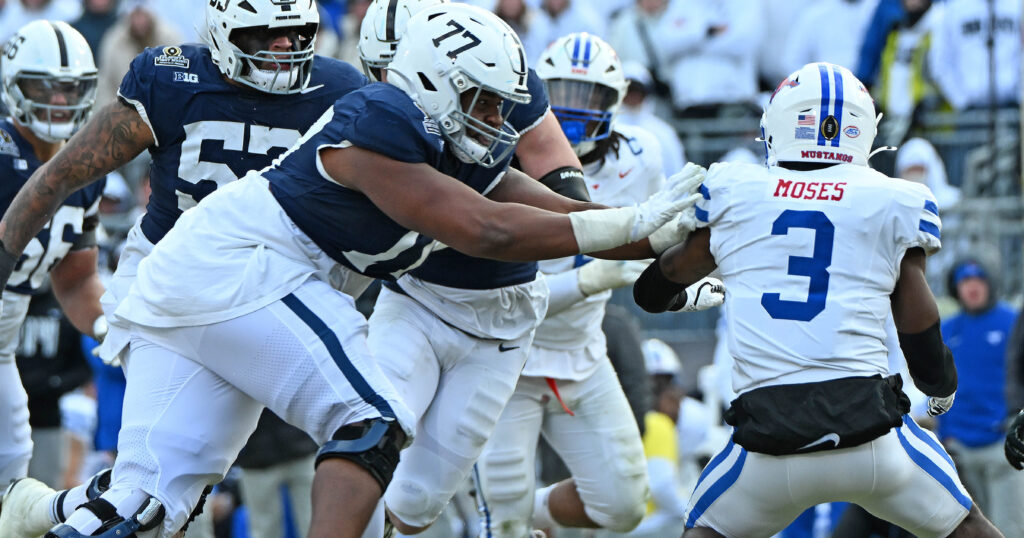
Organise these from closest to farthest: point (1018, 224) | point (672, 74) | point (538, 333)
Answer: point (538, 333), point (1018, 224), point (672, 74)

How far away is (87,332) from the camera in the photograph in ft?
20.0

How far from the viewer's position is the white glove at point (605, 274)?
5742mm

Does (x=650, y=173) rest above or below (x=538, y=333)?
above

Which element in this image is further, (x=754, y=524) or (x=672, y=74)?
(x=672, y=74)

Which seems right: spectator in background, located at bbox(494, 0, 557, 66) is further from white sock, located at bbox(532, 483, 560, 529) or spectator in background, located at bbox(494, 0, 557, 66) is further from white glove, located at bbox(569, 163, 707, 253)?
white glove, located at bbox(569, 163, 707, 253)

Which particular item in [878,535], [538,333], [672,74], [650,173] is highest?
[650,173]

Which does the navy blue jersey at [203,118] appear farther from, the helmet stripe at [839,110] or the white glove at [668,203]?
the helmet stripe at [839,110]

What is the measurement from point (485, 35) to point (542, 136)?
882 mm

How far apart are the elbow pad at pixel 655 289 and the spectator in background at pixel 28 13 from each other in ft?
26.5

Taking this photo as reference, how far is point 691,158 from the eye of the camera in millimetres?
10594

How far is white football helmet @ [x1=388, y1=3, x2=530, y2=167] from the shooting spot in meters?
4.34

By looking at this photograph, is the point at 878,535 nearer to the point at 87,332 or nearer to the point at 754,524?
the point at 754,524

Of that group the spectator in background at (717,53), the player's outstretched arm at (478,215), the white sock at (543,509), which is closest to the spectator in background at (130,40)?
the spectator in background at (717,53)

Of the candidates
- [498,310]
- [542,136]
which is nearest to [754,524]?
[498,310]
